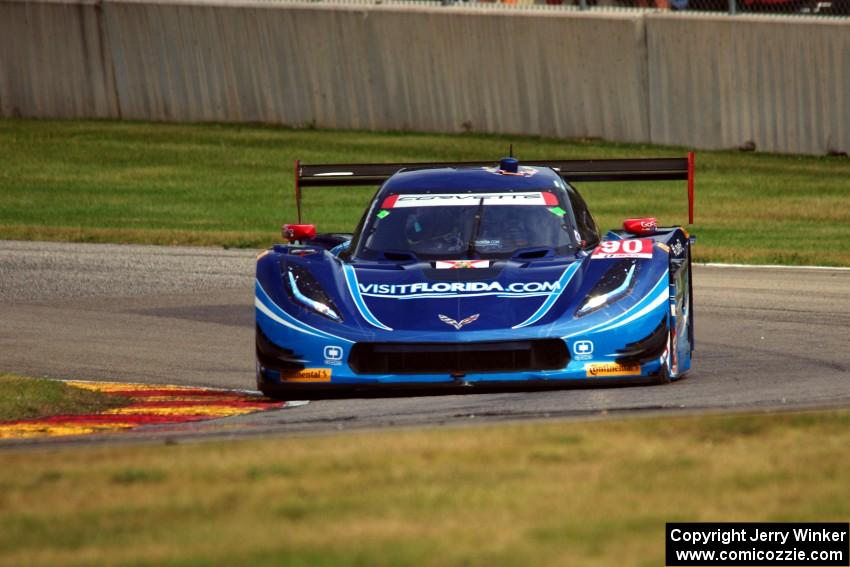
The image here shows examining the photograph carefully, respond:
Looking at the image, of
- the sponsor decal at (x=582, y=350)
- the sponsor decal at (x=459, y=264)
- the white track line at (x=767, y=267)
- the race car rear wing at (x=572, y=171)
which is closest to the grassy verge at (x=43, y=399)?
the sponsor decal at (x=459, y=264)

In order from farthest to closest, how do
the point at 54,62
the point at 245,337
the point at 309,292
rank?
the point at 54,62, the point at 245,337, the point at 309,292

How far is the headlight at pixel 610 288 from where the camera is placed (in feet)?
30.1

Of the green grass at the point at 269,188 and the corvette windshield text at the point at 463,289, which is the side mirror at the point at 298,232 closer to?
the corvette windshield text at the point at 463,289

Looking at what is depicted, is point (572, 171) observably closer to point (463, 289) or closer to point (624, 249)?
point (624, 249)

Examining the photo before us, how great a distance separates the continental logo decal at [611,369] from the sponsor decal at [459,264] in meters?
1.01

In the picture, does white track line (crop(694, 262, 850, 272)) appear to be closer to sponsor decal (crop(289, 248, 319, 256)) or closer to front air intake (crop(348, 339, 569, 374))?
sponsor decal (crop(289, 248, 319, 256))

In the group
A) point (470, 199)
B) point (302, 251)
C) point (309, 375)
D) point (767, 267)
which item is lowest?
point (767, 267)

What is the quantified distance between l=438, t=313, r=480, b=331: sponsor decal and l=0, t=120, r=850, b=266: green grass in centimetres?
811

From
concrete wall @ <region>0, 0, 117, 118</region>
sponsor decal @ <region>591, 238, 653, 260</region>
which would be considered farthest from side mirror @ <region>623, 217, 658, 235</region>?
concrete wall @ <region>0, 0, 117, 118</region>

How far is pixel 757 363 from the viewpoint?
10.7 m

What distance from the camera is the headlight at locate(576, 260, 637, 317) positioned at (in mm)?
9172

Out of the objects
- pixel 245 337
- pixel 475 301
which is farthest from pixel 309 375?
pixel 245 337

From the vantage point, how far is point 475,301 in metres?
9.10

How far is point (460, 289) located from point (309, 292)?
0.84 m
